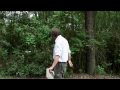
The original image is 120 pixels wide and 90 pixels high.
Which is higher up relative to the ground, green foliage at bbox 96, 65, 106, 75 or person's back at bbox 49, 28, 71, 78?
person's back at bbox 49, 28, 71, 78

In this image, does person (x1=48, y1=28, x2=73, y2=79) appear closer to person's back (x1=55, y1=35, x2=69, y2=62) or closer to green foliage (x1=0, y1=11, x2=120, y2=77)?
person's back (x1=55, y1=35, x2=69, y2=62)

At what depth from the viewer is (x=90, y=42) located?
10531 millimetres

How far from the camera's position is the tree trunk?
10586 mm

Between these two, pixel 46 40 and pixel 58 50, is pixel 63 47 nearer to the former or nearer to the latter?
pixel 58 50

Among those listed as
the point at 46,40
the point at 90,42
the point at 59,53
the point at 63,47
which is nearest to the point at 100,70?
the point at 90,42

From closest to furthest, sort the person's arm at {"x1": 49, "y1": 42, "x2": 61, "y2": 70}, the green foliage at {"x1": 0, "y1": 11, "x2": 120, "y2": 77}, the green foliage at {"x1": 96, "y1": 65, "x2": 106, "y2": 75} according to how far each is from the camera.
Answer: the person's arm at {"x1": 49, "y1": 42, "x2": 61, "y2": 70}
the green foliage at {"x1": 0, "y1": 11, "x2": 120, "y2": 77}
the green foliage at {"x1": 96, "y1": 65, "x2": 106, "y2": 75}

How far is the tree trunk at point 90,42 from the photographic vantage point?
10.6 metres

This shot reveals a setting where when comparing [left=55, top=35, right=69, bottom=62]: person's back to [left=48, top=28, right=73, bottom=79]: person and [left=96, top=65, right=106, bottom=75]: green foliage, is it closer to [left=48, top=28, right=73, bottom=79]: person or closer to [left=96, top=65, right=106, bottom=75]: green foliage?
[left=48, top=28, right=73, bottom=79]: person

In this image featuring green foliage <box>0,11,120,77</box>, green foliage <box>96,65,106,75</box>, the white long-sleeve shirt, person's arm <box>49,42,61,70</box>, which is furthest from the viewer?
green foliage <box>96,65,106,75</box>

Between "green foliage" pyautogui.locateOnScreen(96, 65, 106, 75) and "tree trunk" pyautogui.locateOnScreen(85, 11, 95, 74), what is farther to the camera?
"green foliage" pyautogui.locateOnScreen(96, 65, 106, 75)

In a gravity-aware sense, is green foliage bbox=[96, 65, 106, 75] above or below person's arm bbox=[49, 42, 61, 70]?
below

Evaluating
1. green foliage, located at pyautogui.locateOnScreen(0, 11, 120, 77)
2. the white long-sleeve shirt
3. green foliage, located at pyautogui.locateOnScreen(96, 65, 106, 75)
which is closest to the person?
the white long-sleeve shirt

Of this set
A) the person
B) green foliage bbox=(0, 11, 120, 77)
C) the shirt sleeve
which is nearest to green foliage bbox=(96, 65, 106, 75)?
green foliage bbox=(0, 11, 120, 77)
